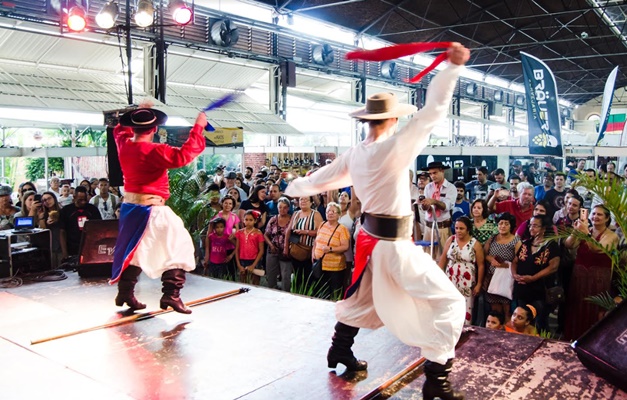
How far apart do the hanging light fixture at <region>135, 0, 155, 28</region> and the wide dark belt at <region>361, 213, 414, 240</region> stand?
179 inches

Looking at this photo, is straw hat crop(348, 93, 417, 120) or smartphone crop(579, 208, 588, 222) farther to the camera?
smartphone crop(579, 208, 588, 222)

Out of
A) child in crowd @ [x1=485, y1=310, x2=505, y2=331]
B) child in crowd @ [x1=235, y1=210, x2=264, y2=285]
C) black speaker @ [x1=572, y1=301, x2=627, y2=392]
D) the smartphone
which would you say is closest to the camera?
black speaker @ [x1=572, y1=301, x2=627, y2=392]

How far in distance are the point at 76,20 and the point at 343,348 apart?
5.22 m

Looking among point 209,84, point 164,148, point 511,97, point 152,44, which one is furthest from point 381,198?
point 511,97

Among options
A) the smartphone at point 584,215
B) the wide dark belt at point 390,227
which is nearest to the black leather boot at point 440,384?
the wide dark belt at point 390,227

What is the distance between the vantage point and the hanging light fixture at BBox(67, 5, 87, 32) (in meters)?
6.36

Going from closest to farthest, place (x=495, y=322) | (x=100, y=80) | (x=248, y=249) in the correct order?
(x=495, y=322) → (x=248, y=249) → (x=100, y=80)

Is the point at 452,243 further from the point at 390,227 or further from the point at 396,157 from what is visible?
the point at 396,157

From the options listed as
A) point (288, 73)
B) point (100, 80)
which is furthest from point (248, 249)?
point (288, 73)

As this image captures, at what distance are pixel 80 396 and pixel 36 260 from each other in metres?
3.30

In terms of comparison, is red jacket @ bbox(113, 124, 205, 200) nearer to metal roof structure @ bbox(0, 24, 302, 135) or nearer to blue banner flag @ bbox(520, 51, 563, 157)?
metal roof structure @ bbox(0, 24, 302, 135)

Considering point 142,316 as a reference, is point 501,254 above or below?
above

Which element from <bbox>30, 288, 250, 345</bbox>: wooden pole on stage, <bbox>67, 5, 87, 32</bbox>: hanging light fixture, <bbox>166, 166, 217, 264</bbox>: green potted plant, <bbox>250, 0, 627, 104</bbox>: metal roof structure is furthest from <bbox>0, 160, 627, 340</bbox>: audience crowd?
<bbox>250, 0, 627, 104</bbox>: metal roof structure

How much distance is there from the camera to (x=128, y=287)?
4109 millimetres
